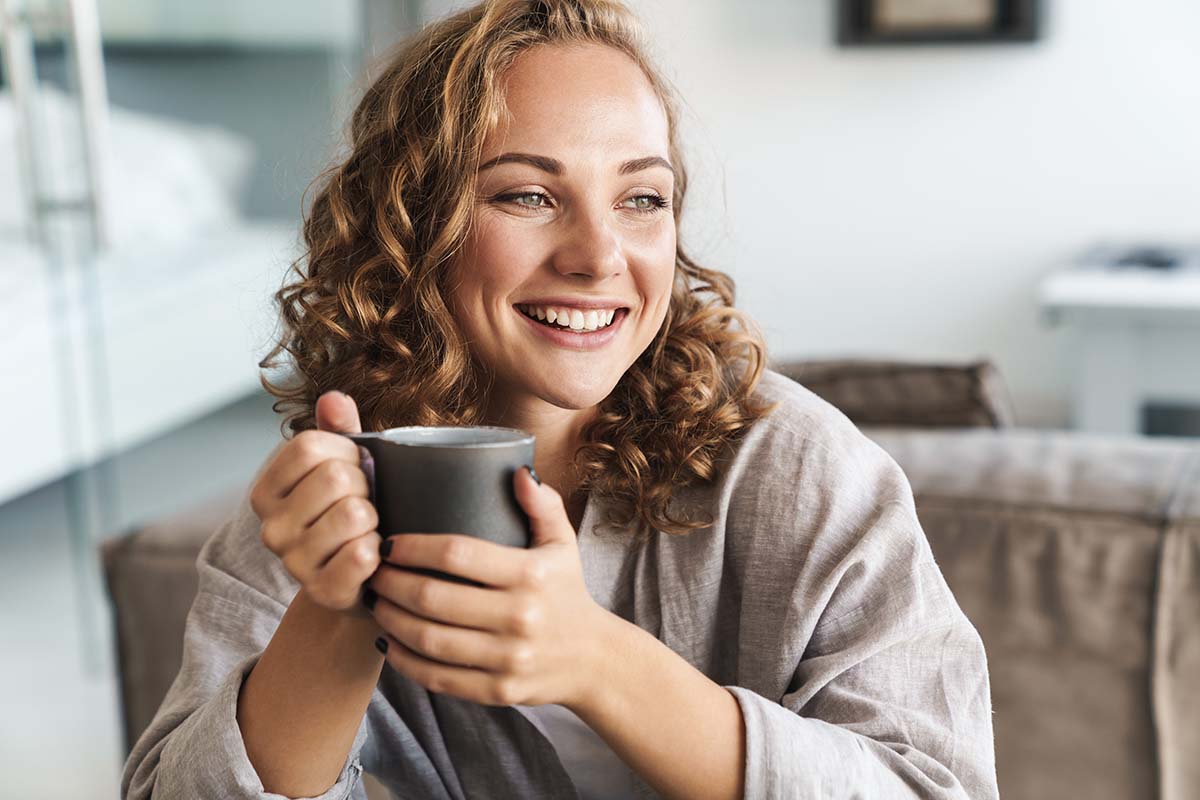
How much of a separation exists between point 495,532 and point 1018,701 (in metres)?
1.03

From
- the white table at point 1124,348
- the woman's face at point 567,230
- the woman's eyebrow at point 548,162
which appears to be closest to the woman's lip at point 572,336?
the woman's face at point 567,230

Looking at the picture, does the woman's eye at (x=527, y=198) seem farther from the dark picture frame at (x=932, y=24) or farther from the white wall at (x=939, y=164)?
the dark picture frame at (x=932, y=24)

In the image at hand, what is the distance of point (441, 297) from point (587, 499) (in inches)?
7.9

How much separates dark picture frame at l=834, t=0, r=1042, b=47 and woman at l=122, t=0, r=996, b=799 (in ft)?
10.8

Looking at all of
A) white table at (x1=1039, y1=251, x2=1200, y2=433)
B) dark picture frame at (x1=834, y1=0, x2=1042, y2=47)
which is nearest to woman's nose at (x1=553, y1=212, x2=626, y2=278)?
white table at (x1=1039, y1=251, x2=1200, y2=433)

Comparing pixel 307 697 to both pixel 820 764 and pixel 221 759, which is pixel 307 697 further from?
pixel 820 764

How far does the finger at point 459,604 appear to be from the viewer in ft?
2.21

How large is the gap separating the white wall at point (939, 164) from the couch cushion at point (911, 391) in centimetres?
229

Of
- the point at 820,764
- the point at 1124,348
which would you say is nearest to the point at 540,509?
the point at 820,764

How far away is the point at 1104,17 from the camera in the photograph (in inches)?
162

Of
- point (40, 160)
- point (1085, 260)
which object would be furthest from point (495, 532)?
point (1085, 260)

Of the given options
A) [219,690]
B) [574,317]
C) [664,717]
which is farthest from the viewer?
[574,317]

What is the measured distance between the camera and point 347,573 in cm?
70

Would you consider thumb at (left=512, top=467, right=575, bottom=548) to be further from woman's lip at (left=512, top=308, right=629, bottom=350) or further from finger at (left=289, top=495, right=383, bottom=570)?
woman's lip at (left=512, top=308, right=629, bottom=350)
